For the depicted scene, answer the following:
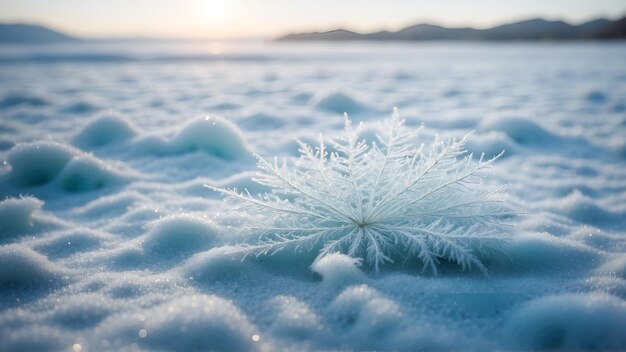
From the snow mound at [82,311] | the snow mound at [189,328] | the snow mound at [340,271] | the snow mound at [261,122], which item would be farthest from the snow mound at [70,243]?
the snow mound at [261,122]

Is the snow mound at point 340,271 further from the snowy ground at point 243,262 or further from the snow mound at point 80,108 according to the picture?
the snow mound at point 80,108

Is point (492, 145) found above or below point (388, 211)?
→ above

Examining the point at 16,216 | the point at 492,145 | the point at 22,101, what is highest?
the point at 22,101

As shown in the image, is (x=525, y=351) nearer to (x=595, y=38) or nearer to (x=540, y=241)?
(x=540, y=241)

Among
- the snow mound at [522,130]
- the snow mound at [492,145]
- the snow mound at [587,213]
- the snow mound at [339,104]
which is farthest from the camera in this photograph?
the snow mound at [339,104]

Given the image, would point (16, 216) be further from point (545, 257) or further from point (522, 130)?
point (522, 130)

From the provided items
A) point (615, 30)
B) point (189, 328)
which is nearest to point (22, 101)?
point (189, 328)

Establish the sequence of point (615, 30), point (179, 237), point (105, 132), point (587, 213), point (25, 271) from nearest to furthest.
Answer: point (25, 271)
point (179, 237)
point (587, 213)
point (105, 132)
point (615, 30)
